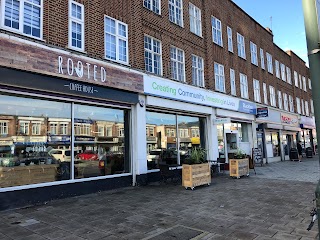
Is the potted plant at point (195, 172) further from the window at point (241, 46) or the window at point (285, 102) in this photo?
the window at point (285, 102)

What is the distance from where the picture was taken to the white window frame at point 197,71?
14.7 m

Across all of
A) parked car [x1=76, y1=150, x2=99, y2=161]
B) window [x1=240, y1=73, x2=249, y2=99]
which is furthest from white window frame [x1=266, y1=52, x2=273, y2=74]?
parked car [x1=76, y1=150, x2=99, y2=161]

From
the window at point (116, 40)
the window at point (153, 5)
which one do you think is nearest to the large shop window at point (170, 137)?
the window at point (116, 40)

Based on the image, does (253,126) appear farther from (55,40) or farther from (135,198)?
(55,40)

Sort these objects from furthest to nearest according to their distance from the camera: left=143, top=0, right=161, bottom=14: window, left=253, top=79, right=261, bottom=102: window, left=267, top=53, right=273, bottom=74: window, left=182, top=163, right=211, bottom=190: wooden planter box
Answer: left=267, top=53, right=273, bottom=74: window
left=253, top=79, right=261, bottom=102: window
left=143, top=0, right=161, bottom=14: window
left=182, top=163, right=211, bottom=190: wooden planter box

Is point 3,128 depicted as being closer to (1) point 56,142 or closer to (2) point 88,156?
(1) point 56,142

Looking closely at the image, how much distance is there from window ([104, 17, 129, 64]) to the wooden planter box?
191 inches

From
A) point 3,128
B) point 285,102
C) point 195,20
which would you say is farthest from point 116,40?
point 285,102

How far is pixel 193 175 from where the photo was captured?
9.34 meters

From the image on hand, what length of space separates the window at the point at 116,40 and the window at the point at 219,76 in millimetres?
7300

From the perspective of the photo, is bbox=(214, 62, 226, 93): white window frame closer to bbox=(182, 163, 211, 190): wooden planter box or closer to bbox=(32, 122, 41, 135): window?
bbox=(182, 163, 211, 190): wooden planter box

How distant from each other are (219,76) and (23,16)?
11.9 m

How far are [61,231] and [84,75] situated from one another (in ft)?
17.0

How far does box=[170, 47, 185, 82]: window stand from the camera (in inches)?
526
